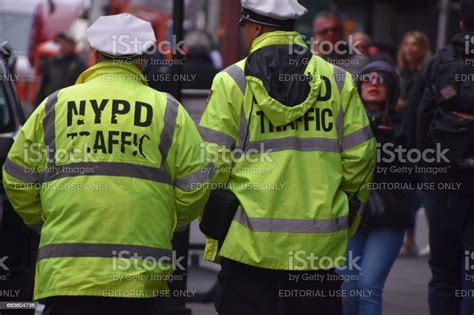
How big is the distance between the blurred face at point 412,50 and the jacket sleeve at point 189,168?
676 cm

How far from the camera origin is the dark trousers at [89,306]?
5531 mm

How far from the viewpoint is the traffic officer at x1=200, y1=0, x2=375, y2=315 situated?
6.02 m

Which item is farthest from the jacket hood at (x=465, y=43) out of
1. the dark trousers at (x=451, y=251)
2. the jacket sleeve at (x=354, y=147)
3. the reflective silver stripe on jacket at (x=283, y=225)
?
the reflective silver stripe on jacket at (x=283, y=225)

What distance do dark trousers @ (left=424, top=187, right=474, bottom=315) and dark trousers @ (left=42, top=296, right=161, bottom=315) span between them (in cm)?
241

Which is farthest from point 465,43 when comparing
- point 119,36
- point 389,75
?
point 119,36

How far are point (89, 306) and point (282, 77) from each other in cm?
140

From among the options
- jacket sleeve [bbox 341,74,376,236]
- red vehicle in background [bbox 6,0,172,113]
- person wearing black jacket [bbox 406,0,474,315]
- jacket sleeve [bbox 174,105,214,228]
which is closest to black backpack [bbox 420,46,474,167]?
person wearing black jacket [bbox 406,0,474,315]

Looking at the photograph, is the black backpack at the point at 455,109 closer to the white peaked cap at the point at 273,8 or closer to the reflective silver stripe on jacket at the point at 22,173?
the white peaked cap at the point at 273,8

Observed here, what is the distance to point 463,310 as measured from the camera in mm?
7379

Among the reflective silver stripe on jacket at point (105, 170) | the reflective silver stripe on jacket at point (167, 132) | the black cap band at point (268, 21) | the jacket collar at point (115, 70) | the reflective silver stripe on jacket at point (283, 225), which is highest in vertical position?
the black cap band at point (268, 21)

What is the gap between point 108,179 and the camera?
5570 mm

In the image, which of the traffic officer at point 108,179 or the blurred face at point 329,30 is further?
the blurred face at point 329,30

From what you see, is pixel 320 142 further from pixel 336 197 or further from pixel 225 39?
pixel 225 39

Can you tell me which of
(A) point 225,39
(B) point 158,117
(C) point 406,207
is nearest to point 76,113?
(B) point 158,117
